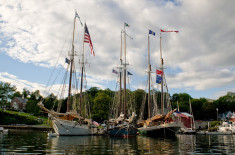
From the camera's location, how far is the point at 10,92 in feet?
281

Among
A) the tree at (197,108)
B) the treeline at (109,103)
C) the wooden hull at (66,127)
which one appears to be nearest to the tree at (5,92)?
the treeline at (109,103)

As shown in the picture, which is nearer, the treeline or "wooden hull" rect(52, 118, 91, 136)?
"wooden hull" rect(52, 118, 91, 136)

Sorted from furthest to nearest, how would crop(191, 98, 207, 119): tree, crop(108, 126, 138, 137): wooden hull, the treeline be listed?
Answer: crop(191, 98, 207, 119): tree < the treeline < crop(108, 126, 138, 137): wooden hull

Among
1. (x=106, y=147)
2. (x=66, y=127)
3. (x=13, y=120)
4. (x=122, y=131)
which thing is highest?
(x=66, y=127)

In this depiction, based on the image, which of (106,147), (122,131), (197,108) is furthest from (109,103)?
(197,108)

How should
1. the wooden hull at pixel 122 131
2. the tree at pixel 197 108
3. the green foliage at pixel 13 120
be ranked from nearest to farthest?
the wooden hull at pixel 122 131, the green foliage at pixel 13 120, the tree at pixel 197 108

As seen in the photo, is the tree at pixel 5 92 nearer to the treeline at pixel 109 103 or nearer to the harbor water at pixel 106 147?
the treeline at pixel 109 103

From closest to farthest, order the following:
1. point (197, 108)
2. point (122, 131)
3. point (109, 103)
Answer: point (122, 131)
point (109, 103)
point (197, 108)

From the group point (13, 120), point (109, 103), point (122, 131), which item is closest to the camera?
point (122, 131)

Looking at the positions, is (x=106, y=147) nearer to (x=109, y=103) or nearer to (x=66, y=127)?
(x=66, y=127)

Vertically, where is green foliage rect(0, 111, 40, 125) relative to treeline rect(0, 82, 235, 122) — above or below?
below

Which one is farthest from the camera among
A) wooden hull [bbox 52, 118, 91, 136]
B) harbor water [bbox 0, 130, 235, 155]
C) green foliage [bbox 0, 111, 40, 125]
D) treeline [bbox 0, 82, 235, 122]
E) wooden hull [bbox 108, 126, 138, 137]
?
treeline [bbox 0, 82, 235, 122]

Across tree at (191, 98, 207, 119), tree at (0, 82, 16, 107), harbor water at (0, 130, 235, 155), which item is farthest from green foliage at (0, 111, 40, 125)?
tree at (191, 98, 207, 119)

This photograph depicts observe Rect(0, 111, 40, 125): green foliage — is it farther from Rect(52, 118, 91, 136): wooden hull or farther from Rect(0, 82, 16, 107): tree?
Rect(52, 118, 91, 136): wooden hull
